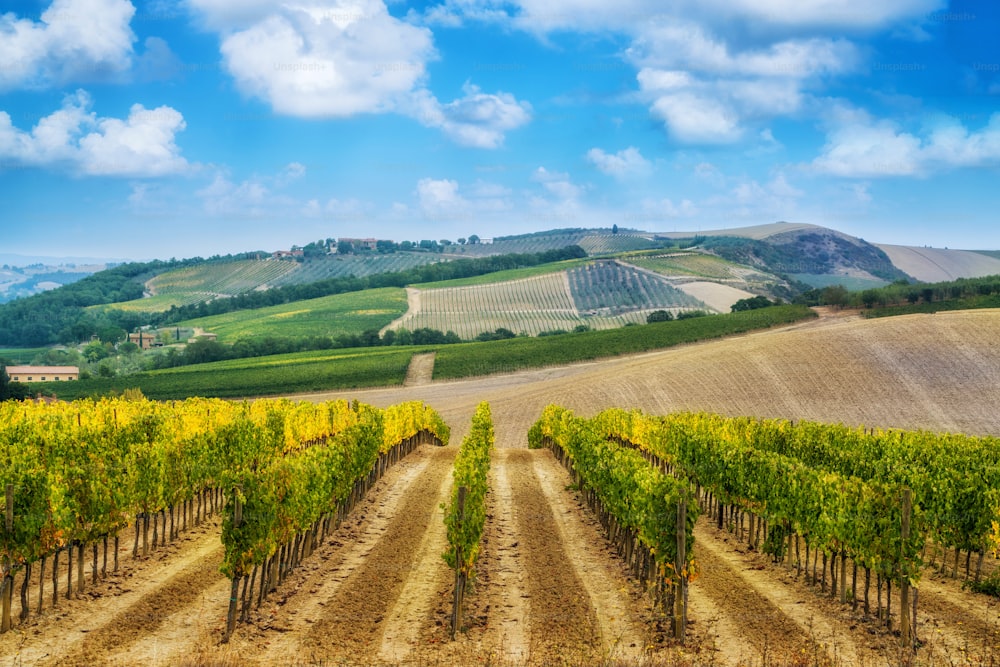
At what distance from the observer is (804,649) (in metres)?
17.2

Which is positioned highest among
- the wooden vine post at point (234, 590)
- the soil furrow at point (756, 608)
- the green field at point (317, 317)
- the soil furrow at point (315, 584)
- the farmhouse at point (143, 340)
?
the green field at point (317, 317)

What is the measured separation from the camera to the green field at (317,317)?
466 feet

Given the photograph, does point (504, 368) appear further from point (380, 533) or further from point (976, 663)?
point (976, 663)

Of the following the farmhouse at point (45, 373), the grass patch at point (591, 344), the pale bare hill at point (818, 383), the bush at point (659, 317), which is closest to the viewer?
the pale bare hill at point (818, 383)

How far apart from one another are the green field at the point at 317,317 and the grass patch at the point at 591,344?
33.5 m

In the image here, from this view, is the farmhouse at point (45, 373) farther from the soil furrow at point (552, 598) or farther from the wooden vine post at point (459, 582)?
the wooden vine post at point (459, 582)

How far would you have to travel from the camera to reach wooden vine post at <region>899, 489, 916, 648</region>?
698 inches

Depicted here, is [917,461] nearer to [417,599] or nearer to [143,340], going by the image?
[417,599]

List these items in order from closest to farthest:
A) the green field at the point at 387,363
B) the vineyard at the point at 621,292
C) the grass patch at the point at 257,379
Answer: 1. the grass patch at the point at 257,379
2. the green field at the point at 387,363
3. the vineyard at the point at 621,292

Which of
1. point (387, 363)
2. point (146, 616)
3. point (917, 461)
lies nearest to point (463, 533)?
point (146, 616)

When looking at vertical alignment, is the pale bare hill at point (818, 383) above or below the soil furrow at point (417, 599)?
above

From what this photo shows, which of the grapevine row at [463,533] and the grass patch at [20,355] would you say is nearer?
the grapevine row at [463,533]

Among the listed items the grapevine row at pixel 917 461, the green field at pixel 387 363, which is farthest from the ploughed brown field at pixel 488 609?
the green field at pixel 387 363

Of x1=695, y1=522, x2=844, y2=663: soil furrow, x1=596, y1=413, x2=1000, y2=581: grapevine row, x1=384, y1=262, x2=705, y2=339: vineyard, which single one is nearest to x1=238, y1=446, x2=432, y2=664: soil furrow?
x1=695, y1=522, x2=844, y2=663: soil furrow
